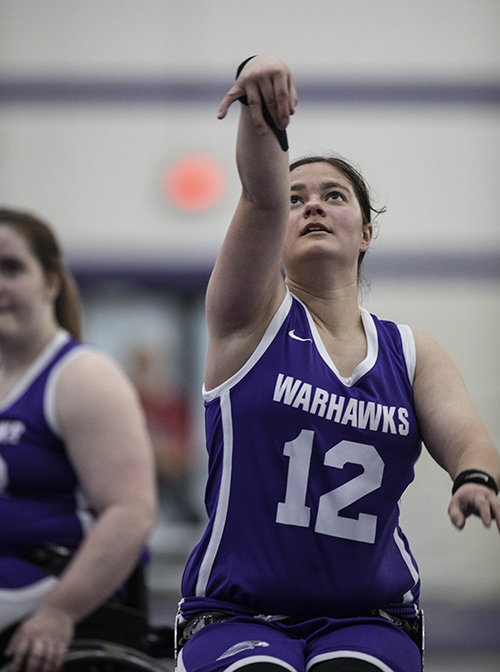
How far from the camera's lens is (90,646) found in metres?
1.84

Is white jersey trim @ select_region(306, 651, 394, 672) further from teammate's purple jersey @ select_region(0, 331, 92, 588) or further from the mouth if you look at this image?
teammate's purple jersey @ select_region(0, 331, 92, 588)

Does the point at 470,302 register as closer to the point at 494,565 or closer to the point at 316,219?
the point at 494,565

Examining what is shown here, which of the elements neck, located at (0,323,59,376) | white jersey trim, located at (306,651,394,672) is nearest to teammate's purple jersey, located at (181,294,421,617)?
white jersey trim, located at (306,651,394,672)

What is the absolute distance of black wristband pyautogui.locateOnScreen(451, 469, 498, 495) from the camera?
1230mm

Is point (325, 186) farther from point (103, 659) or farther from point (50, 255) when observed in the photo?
point (103, 659)

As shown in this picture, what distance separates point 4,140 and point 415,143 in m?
2.98

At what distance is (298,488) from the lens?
4.48ft

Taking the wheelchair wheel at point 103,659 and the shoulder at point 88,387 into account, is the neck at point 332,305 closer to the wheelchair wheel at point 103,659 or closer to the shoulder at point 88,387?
the shoulder at point 88,387

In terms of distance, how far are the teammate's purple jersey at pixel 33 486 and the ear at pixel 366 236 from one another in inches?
33.6

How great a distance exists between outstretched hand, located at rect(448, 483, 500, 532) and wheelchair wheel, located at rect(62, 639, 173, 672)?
963 millimetres

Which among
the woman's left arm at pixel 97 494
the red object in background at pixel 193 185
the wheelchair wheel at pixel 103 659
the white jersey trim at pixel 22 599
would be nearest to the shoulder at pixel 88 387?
the woman's left arm at pixel 97 494

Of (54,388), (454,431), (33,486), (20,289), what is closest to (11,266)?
(20,289)

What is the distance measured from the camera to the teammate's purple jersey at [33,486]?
1.85 meters

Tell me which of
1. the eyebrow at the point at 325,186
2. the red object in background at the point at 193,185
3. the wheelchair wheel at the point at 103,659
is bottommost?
the wheelchair wheel at the point at 103,659
